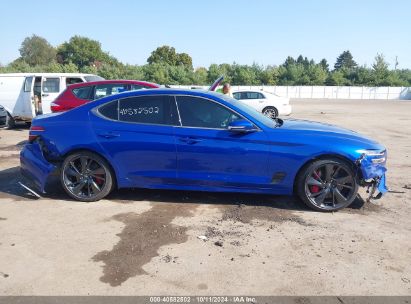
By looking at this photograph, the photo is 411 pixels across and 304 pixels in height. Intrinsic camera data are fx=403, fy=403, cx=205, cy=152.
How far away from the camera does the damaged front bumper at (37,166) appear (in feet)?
18.5

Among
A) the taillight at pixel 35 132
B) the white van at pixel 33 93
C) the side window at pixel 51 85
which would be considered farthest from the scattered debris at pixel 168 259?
the side window at pixel 51 85

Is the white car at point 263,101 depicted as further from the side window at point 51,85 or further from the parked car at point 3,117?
the parked car at point 3,117

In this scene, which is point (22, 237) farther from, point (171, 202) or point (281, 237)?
point (281, 237)

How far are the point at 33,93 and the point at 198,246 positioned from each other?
11.4 meters

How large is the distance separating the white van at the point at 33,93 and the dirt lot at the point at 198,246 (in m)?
8.16

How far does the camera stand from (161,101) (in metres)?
5.54

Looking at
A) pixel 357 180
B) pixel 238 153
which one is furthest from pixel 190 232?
pixel 357 180

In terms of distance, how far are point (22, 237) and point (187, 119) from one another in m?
2.45

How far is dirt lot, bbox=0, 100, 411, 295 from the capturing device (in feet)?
11.5

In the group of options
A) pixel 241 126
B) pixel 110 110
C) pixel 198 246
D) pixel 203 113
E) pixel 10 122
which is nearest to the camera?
pixel 198 246

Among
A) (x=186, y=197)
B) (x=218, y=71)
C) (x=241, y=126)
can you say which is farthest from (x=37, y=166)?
(x=218, y=71)

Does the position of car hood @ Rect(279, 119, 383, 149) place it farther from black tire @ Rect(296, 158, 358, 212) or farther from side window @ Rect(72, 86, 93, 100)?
side window @ Rect(72, 86, 93, 100)

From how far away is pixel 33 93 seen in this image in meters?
13.6

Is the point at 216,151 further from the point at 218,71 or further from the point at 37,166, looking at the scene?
the point at 218,71
